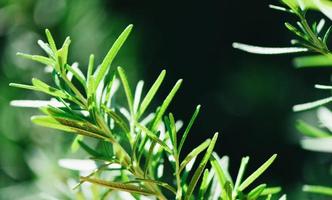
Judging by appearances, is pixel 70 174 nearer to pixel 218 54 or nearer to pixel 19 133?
pixel 19 133

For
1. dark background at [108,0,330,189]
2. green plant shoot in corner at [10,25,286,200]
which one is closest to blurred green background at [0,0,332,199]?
dark background at [108,0,330,189]

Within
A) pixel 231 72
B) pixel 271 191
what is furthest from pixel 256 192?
pixel 231 72

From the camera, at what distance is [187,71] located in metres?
0.71

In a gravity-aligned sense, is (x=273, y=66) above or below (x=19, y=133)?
above

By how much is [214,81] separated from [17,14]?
294mm

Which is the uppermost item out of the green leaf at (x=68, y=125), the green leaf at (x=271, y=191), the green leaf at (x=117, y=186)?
the green leaf at (x=68, y=125)

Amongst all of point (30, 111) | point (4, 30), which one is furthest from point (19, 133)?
point (4, 30)

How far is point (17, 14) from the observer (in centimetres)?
62

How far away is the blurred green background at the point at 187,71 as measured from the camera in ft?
1.73

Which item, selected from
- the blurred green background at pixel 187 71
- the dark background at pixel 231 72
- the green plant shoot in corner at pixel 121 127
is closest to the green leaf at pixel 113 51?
the green plant shoot in corner at pixel 121 127

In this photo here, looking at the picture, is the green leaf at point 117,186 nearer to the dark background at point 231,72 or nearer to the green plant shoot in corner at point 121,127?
the green plant shoot in corner at point 121,127

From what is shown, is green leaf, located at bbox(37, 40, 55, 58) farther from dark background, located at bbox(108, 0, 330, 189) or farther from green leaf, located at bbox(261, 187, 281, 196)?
dark background, located at bbox(108, 0, 330, 189)

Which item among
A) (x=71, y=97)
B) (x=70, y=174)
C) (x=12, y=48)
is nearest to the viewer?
(x=71, y=97)

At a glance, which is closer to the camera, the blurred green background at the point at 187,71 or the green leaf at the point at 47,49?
the green leaf at the point at 47,49
